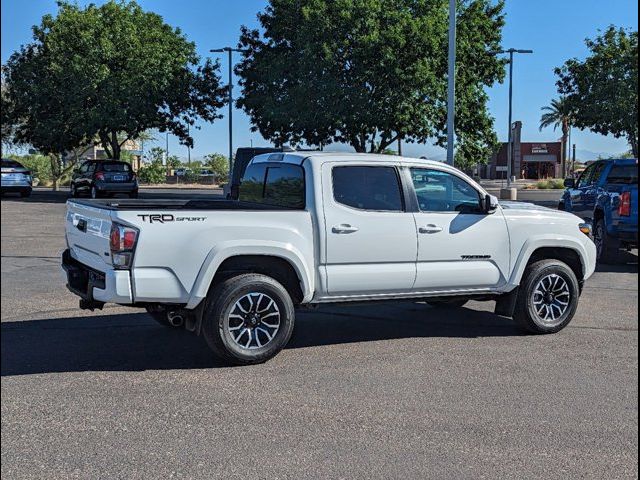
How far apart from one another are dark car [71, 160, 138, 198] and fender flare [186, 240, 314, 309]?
77.0 feet

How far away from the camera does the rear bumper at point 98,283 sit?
5297mm

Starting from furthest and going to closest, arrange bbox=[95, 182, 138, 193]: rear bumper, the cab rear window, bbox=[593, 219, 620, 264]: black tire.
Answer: bbox=[95, 182, 138, 193]: rear bumper, bbox=[593, 219, 620, 264]: black tire, the cab rear window

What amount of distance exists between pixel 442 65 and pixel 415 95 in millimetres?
1779

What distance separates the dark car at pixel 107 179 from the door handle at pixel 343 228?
23.4 metres

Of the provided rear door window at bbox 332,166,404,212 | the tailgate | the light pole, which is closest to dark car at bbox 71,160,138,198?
the light pole

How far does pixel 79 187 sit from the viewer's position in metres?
29.9

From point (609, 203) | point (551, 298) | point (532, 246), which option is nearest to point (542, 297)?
point (551, 298)

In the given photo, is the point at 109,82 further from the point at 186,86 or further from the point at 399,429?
the point at 399,429

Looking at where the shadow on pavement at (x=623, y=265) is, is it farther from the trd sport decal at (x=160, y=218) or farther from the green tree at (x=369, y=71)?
the green tree at (x=369, y=71)

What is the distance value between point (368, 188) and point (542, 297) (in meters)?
2.09

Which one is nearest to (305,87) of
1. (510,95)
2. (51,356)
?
(510,95)

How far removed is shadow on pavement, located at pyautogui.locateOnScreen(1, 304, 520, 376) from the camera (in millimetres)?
5820

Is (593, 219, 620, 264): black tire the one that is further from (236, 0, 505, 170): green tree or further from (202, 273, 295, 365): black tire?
(236, 0, 505, 170): green tree

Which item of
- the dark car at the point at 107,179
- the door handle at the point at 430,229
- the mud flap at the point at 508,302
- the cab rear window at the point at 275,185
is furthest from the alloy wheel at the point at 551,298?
the dark car at the point at 107,179
